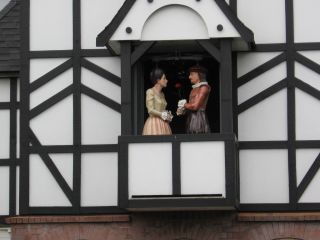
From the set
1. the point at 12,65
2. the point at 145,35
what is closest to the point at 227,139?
the point at 145,35

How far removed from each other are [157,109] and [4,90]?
3.76m

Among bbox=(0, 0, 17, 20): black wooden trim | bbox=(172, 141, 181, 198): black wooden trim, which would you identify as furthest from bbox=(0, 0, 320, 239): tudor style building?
bbox=(0, 0, 17, 20): black wooden trim

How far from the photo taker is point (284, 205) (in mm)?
18547

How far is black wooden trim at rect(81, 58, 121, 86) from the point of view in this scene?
19.1 metres

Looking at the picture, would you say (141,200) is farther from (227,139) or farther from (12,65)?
(12,65)

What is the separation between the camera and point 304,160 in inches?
733

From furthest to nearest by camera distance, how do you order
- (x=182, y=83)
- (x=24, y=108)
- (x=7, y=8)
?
(x=7, y=8)
(x=182, y=83)
(x=24, y=108)

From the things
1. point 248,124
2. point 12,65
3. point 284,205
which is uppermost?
point 12,65

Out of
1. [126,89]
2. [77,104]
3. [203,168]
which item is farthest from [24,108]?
[203,168]

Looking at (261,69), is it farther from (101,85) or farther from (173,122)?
(101,85)

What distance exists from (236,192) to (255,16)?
10.3 feet

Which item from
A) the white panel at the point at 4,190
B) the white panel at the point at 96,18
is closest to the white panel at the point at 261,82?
the white panel at the point at 96,18

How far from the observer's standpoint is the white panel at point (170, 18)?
18.0 metres

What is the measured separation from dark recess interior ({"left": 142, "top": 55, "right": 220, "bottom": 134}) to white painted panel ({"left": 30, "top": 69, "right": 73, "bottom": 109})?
4.46 feet
